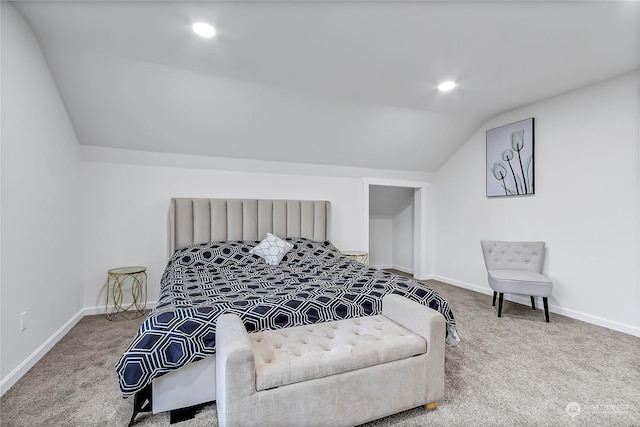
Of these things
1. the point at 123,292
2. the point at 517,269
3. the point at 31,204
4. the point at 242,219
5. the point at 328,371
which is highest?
the point at 31,204

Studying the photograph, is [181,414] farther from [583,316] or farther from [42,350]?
[583,316]

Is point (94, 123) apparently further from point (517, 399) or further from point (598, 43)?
point (598, 43)

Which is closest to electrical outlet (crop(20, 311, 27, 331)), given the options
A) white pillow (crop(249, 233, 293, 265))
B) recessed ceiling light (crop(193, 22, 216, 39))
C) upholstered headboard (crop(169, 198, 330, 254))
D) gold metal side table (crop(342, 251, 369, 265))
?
upholstered headboard (crop(169, 198, 330, 254))

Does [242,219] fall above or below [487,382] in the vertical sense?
above

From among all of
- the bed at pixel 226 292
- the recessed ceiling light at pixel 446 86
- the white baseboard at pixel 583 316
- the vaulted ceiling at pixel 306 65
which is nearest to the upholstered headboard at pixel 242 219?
the bed at pixel 226 292

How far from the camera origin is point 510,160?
3.91m

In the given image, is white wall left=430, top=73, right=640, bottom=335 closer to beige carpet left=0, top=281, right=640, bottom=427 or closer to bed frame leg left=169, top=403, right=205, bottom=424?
beige carpet left=0, top=281, right=640, bottom=427

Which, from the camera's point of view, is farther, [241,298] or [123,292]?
[123,292]

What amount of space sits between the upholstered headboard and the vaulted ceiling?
2.21 feet

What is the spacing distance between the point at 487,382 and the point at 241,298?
178cm

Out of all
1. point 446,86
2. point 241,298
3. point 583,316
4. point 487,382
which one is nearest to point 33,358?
point 241,298

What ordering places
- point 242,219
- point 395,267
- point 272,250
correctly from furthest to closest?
point 395,267 < point 242,219 < point 272,250

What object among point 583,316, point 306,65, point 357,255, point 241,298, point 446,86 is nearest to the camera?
point 241,298

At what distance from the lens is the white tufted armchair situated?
313cm
